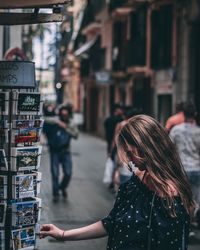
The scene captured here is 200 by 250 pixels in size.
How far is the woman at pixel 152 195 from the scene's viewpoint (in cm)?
367

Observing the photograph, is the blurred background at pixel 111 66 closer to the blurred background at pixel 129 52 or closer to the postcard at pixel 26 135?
the blurred background at pixel 129 52

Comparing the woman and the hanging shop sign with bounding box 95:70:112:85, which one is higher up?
the woman

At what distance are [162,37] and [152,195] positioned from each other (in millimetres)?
26807

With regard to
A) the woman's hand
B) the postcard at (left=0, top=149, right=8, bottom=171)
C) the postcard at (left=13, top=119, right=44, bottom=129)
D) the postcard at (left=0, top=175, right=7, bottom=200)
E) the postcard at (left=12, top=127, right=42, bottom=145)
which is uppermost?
the postcard at (left=13, top=119, right=44, bottom=129)

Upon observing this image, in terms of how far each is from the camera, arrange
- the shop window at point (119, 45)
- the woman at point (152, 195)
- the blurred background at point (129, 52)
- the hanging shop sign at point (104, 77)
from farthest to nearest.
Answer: the hanging shop sign at point (104, 77), the shop window at point (119, 45), the blurred background at point (129, 52), the woman at point (152, 195)

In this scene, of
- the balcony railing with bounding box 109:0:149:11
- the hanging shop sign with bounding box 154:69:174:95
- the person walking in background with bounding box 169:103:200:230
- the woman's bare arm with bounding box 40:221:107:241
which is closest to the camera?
the woman's bare arm with bounding box 40:221:107:241

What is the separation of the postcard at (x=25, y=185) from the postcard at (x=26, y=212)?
0.08 m

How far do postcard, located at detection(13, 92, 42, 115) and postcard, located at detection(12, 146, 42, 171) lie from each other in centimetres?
29

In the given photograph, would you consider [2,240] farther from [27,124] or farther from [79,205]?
[79,205]

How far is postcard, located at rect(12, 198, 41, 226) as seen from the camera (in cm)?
588

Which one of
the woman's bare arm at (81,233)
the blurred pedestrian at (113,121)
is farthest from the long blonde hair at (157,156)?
the blurred pedestrian at (113,121)

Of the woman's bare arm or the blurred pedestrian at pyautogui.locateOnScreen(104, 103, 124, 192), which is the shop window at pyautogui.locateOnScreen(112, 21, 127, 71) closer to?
the blurred pedestrian at pyautogui.locateOnScreen(104, 103, 124, 192)

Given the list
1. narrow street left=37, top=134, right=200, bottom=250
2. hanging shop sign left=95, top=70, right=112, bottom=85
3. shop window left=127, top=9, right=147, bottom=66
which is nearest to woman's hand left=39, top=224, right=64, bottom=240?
narrow street left=37, top=134, right=200, bottom=250

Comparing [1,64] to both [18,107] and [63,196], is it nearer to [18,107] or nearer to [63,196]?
[18,107]
